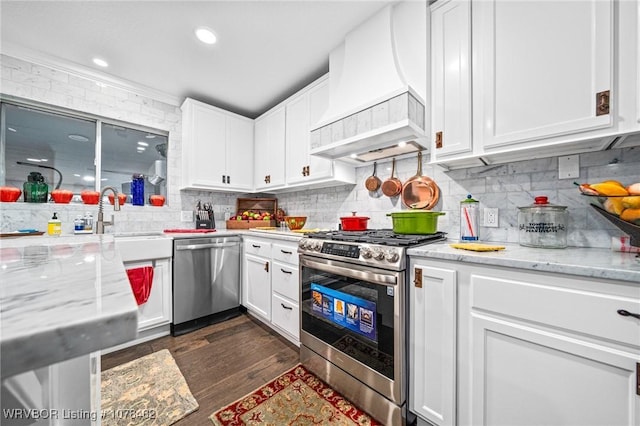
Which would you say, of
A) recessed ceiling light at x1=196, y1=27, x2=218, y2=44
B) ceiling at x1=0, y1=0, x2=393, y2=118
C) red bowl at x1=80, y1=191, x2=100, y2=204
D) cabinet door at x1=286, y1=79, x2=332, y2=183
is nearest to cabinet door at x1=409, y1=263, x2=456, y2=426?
cabinet door at x1=286, y1=79, x2=332, y2=183

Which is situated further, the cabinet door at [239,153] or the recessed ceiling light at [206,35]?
the cabinet door at [239,153]

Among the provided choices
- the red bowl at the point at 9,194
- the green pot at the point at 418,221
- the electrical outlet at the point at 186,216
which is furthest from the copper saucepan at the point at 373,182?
the red bowl at the point at 9,194

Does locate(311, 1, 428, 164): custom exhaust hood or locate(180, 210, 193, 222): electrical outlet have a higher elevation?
locate(311, 1, 428, 164): custom exhaust hood

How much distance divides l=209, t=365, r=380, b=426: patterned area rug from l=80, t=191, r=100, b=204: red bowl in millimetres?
2345

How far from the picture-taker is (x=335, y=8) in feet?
5.71

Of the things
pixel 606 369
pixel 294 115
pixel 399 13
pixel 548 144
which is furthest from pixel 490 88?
pixel 294 115

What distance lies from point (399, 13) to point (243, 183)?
238cm

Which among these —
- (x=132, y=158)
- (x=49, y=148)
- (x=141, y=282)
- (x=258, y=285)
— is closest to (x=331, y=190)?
(x=258, y=285)

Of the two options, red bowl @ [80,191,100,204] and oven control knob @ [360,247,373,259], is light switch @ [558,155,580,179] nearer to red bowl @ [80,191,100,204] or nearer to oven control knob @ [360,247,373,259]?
oven control knob @ [360,247,373,259]

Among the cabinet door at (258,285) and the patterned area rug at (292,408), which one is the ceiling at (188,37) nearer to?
the cabinet door at (258,285)

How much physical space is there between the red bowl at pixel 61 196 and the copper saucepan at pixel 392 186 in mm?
2935

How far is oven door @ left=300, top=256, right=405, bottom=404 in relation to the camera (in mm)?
1299

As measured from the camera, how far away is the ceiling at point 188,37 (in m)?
1.73

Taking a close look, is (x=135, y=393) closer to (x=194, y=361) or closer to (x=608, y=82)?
(x=194, y=361)
